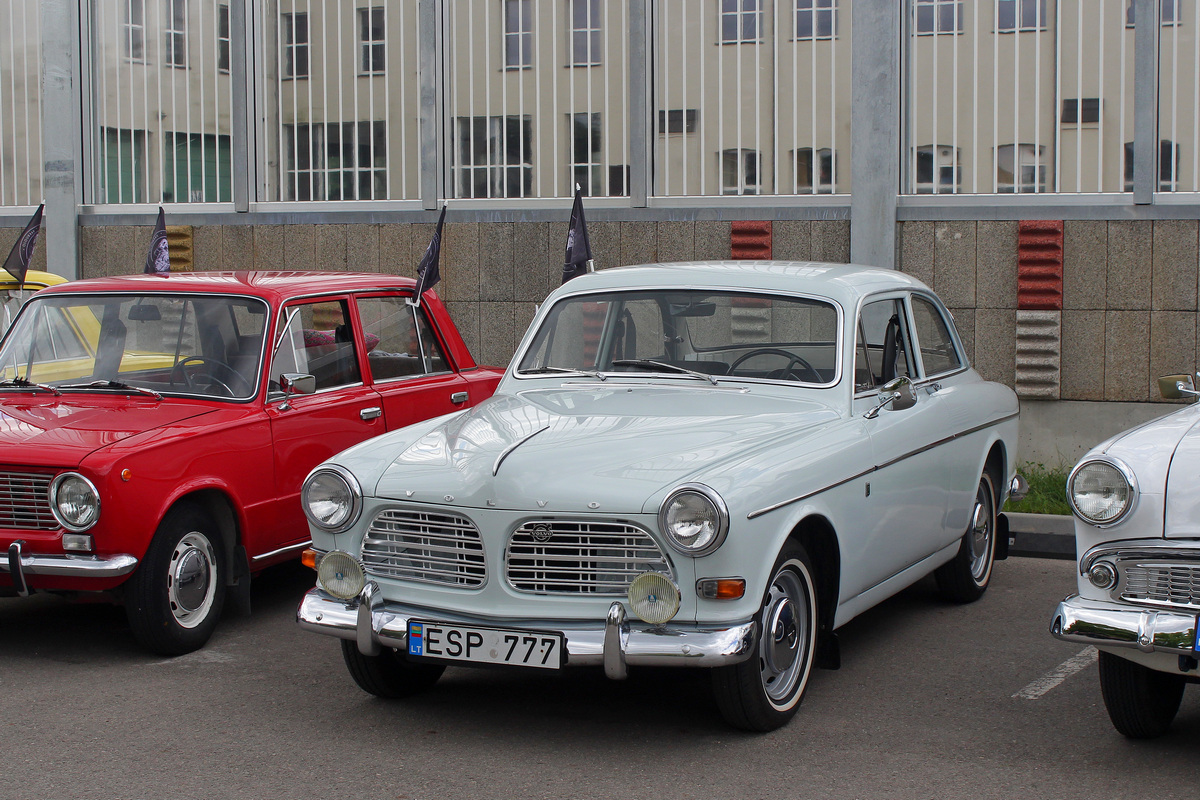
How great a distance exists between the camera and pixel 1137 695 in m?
4.29

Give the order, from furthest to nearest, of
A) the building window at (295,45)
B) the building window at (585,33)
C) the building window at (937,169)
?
1. the building window at (295,45)
2. the building window at (585,33)
3. the building window at (937,169)

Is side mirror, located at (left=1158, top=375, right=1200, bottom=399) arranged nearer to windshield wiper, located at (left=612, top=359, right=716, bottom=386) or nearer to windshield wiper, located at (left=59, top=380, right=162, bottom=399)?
windshield wiper, located at (left=612, top=359, right=716, bottom=386)

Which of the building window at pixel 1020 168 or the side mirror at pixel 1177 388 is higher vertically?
the building window at pixel 1020 168

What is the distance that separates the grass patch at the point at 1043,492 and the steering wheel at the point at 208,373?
5.35 meters

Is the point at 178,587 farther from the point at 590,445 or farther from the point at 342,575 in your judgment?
the point at 590,445

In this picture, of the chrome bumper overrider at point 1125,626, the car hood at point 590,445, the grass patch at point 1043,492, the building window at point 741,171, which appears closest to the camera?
the chrome bumper overrider at point 1125,626

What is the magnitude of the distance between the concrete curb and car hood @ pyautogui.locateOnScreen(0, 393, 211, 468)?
4818 millimetres

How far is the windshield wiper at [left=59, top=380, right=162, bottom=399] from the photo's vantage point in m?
6.15

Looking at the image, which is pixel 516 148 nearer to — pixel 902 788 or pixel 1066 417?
→ pixel 1066 417

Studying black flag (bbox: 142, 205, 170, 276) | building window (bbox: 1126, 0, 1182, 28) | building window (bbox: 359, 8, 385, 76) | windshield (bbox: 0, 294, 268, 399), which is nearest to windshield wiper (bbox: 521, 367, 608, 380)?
windshield (bbox: 0, 294, 268, 399)

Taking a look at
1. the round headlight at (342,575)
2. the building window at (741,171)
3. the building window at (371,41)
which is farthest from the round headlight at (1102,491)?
the building window at (371,41)

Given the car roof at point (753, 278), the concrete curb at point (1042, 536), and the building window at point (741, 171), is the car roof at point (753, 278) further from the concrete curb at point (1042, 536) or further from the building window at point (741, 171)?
the building window at point (741, 171)

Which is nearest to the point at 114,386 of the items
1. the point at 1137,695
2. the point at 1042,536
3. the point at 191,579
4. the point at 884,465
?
A: the point at 191,579

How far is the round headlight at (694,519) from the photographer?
163 inches
